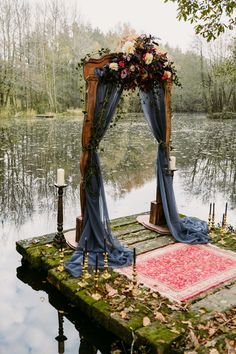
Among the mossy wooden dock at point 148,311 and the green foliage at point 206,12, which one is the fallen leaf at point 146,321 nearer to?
the mossy wooden dock at point 148,311

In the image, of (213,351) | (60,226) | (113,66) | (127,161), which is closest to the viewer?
(213,351)

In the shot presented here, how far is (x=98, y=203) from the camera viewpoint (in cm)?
482

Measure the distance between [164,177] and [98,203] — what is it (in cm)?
126

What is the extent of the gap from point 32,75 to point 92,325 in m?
29.5

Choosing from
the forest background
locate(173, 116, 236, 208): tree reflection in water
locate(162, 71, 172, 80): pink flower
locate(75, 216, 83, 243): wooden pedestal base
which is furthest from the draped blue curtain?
the forest background

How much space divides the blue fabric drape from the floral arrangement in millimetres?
327

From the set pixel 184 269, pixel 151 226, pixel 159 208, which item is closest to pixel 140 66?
pixel 159 208

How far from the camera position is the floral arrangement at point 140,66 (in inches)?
177

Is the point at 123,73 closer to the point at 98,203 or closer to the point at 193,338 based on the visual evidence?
the point at 98,203

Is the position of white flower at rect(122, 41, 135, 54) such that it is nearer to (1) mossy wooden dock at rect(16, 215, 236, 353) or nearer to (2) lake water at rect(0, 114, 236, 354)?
(2) lake water at rect(0, 114, 236, 354)

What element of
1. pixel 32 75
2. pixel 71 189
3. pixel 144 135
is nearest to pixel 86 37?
pixel 32 75

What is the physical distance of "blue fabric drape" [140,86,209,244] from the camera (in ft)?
17.4

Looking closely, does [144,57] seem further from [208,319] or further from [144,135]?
[144,135]

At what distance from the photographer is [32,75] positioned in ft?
100
